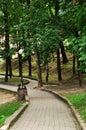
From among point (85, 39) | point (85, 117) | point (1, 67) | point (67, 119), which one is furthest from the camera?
point (1, 67)

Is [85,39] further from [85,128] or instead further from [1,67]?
[1,67]

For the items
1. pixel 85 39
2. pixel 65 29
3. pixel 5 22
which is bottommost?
pixel 85 39

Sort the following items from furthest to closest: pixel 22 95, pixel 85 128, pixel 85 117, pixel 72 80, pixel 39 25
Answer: pixel 72 80 < pixel 39 25 < pixel 22 95 < pixel 85 117 < pixel 85 128

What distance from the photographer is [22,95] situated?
24.7 meters

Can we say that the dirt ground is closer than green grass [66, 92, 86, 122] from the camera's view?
No

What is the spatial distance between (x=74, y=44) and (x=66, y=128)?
3321 mm

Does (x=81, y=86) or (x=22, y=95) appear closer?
(x=22, y=95)

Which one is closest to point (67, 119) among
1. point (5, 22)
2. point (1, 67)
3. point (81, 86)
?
point (81, 86)

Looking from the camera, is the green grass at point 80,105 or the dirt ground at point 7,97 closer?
the green grass at point 80,105

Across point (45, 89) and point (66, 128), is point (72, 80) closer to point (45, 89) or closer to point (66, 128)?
point (45, 89)

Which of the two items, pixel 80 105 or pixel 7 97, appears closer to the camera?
pixel 80 105

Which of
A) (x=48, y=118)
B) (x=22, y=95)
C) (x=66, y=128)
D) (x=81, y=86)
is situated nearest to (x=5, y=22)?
(x=81, y=86)

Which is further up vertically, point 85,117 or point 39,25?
point 39,25

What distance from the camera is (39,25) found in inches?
1264
